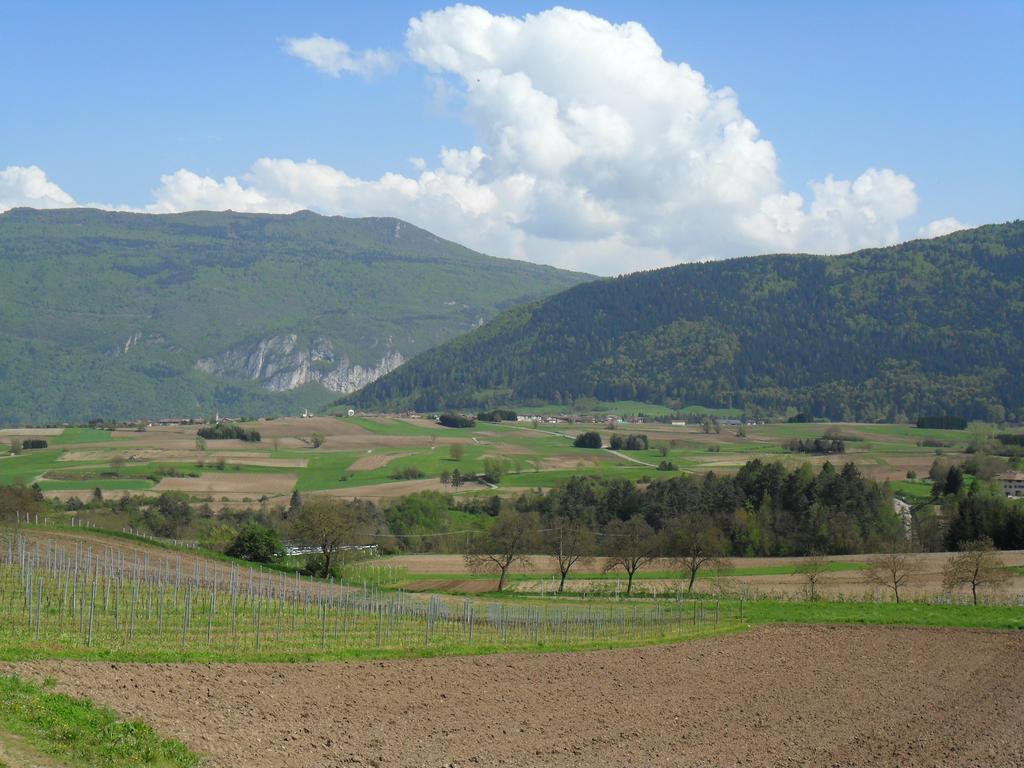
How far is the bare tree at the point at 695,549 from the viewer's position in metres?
65.9

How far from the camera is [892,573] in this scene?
201ft

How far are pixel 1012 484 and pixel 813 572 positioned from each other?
45.3 meters

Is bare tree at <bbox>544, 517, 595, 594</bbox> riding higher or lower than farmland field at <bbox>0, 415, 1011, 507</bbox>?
lower

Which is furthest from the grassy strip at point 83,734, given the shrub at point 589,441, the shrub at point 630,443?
the shrub at point 589,441

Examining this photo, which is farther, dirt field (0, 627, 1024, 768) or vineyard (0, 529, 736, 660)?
vineyard (0, 529, 736, 660)

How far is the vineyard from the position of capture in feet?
96.4

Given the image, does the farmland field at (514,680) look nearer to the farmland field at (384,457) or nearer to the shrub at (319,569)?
the shrub at (319,569)

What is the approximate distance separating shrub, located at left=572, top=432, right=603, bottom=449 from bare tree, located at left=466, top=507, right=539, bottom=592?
73200mm

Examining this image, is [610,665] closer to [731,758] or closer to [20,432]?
[731,758]

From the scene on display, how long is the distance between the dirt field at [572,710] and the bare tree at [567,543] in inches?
1279

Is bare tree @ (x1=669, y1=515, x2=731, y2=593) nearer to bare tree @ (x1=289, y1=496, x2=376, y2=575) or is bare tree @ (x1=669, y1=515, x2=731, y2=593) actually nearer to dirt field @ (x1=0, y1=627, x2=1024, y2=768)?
bare tree @ (x1=289, y1=496, x2=376, y2=575)

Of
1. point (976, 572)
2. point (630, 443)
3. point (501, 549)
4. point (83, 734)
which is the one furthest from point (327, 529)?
point (630, 443)

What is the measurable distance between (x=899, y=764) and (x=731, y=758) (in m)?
2.93

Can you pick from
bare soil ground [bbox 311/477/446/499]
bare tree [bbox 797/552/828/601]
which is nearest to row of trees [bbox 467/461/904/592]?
bare tree [bbox 797/552/828/601]
